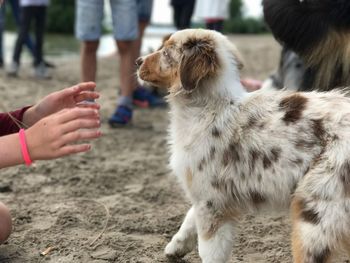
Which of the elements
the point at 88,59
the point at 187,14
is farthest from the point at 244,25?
the point at 88,59

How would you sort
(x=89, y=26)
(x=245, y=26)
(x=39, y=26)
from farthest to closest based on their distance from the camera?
(x=245, y=26)
(x=39, y=26)
(x=89, y=26)

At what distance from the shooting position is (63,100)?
2771mm

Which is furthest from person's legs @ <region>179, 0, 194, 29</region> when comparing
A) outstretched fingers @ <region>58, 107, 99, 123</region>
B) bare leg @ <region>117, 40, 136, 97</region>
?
outstretched fingers @ <region>58, 107, 99, 123</region>

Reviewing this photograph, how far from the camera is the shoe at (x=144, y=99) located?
6398mm

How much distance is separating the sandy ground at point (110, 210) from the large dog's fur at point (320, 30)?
96 centimetres

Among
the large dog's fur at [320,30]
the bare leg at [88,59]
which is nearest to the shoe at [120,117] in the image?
the bare leg at [88,59]

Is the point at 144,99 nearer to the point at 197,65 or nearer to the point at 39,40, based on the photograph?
the point at 39,40

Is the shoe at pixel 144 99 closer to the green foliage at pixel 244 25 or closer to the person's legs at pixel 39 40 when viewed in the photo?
the person's legs at pixel 39 40

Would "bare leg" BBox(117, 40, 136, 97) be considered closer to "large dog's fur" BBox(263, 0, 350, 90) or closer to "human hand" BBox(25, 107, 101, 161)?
"large dog's fur" BBox(263, 0, 350, 90)

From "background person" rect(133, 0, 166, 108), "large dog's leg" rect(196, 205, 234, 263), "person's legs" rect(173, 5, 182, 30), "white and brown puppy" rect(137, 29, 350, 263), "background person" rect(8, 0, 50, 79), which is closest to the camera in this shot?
"white and brown puppy" rect(137, 29, 350, 263)

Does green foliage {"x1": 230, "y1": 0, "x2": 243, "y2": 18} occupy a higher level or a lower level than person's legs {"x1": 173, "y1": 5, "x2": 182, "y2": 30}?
lower

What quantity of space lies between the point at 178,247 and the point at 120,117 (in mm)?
2787

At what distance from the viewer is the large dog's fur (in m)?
3.22

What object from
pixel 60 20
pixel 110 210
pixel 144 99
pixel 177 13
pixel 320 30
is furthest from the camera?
pixel 60 20
